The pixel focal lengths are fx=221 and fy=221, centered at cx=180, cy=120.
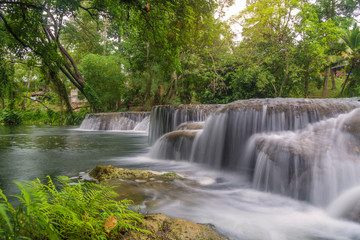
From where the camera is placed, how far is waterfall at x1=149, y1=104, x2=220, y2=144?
33.5ft

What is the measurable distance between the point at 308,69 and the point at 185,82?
1279 centimetres

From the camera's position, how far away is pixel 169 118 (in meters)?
10.2

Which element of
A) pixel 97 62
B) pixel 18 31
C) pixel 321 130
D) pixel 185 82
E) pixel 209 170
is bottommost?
pixel 209 170

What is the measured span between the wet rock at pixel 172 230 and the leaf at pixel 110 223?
0.14 meters

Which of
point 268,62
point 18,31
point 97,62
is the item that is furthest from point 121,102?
point 18,31

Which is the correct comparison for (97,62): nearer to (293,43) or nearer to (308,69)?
(293,43)

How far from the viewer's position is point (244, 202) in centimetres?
323

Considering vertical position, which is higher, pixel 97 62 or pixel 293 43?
pixel 293 43

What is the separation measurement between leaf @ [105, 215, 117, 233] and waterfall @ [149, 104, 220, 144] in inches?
334

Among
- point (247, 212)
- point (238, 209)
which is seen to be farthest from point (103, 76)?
point (247, 212)

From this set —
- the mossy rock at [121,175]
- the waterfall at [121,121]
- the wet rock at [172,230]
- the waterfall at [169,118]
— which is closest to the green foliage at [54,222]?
the wet rock at [172,230]

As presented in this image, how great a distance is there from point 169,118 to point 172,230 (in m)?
8.40

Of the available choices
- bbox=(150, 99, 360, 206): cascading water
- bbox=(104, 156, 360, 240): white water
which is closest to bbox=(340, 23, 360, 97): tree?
bbox=(150, 99, 360, 206): cascading water

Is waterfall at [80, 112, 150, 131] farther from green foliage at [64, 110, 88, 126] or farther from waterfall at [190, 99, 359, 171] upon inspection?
waterfall at [190, 99, 359, 171]
